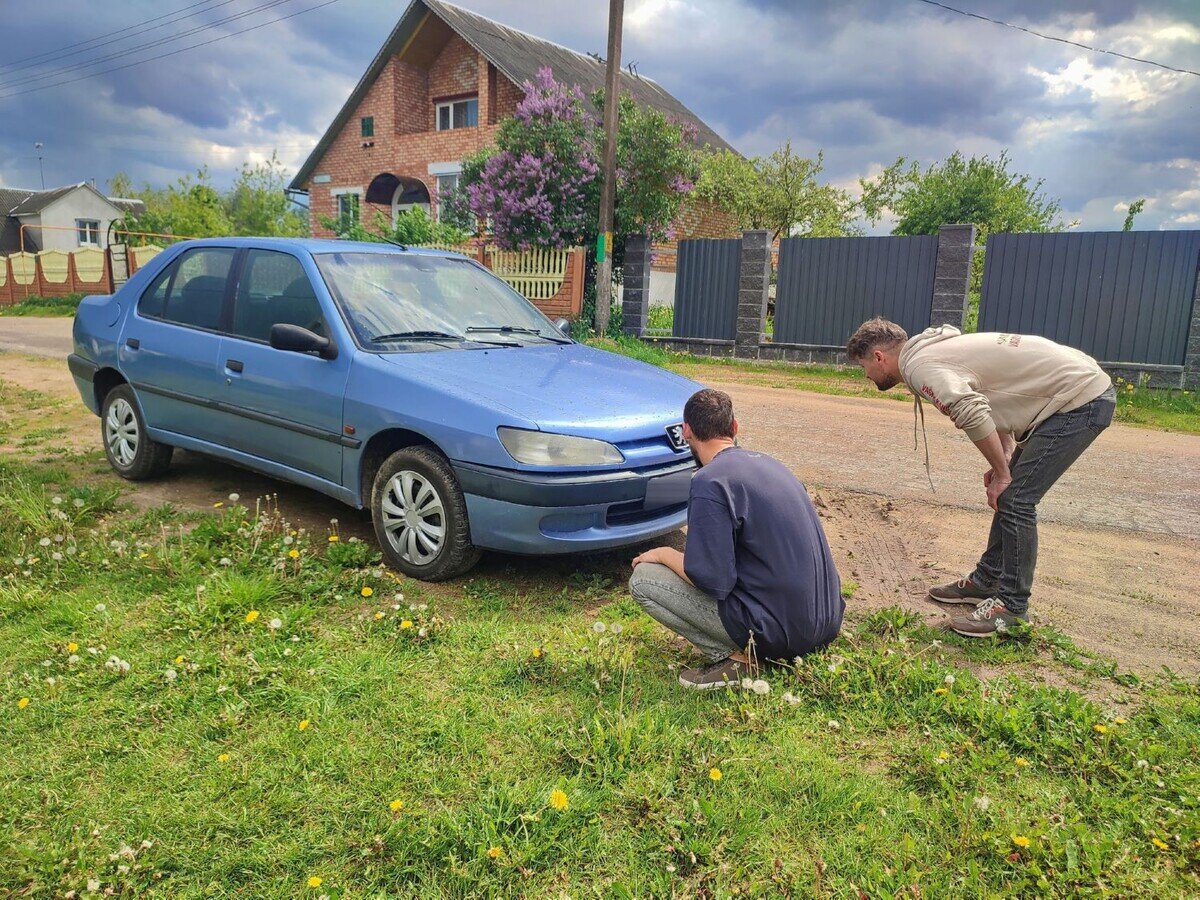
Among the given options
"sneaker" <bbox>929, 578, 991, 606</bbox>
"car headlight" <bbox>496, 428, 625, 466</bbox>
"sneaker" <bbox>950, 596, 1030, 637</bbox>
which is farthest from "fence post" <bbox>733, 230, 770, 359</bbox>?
"car headlight" <bbox>496, 428, 625, 466</bbox>

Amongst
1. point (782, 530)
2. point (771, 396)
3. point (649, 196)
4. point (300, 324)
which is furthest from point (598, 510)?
point (649, 196)

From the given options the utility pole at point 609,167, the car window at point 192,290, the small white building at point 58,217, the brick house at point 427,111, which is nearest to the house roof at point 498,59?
the brick house at point 427,111

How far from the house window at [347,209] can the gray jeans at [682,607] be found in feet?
56.2

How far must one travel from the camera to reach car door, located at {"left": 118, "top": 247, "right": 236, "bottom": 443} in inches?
208

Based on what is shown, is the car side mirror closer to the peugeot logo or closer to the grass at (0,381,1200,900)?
the grass at (0,381,1200,900)

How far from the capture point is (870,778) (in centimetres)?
273

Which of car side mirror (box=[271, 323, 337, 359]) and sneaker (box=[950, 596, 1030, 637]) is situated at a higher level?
car side mirror (box=[271, 323, 337, 359])

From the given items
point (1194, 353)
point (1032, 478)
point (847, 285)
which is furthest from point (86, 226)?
point (1032, 478)

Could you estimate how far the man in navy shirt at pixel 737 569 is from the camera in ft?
10.1

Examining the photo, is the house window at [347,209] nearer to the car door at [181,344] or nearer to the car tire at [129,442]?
the car tire at [129,442]

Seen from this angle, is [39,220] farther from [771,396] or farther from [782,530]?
[782,530]

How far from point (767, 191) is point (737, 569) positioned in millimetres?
23861

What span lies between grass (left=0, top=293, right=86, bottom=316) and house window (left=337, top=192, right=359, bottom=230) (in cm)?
784

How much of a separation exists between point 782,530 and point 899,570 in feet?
6.39
